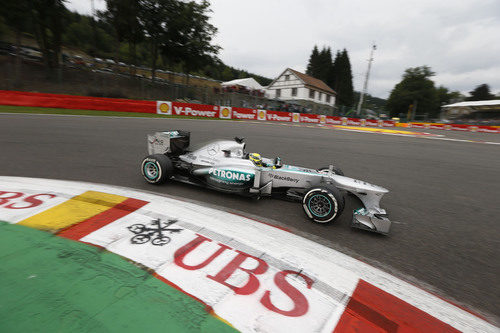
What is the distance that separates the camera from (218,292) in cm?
215

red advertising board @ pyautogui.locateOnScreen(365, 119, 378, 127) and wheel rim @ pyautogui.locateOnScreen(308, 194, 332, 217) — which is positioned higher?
red advertising board @ pyautogui.locateOnScreen(365, 119, 378, 127)

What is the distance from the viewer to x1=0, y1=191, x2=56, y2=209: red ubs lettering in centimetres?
335

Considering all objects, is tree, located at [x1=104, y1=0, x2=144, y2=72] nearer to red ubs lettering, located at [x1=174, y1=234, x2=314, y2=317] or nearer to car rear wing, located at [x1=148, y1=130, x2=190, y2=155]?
car rear wing, located at [x1=148, y1=130, x2=190, y2=155]

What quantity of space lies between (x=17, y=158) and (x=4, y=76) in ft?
93.4

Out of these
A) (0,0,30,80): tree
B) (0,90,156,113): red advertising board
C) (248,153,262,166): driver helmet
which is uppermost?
(0,0,30,80): tree

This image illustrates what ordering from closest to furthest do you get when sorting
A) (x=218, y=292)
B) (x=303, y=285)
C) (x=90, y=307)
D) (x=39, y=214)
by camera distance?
1. (x=90, y=307)
2. (x=218, y=292)
3. (x=303, y=285)
4. (x=39, y=214)

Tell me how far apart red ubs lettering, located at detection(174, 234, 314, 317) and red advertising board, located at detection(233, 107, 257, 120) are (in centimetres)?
2234

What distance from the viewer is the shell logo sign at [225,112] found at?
23141 mm

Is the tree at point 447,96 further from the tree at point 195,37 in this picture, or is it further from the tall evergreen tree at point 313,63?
the tree at point 195,37

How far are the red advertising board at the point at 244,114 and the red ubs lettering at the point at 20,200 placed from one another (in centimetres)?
2130

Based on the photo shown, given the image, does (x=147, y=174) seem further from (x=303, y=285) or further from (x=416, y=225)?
(x=416, y=225)

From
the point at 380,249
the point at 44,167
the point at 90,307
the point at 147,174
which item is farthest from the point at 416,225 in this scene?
the point at 44,167

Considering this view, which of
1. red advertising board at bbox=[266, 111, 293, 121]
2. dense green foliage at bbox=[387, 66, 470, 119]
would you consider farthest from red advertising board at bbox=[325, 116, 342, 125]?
dense green foliage at bbox=[387, 66, 470, 119]

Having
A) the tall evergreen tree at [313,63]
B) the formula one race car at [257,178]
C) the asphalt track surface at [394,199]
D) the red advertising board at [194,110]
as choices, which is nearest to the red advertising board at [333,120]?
the red advertising board at [194,110]
